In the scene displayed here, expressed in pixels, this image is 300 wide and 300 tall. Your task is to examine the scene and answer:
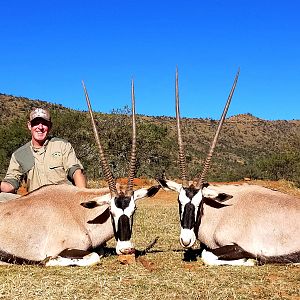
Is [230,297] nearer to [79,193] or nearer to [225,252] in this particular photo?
[225,252]

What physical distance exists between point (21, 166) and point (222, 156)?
4603cm

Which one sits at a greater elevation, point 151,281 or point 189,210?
point 189,210

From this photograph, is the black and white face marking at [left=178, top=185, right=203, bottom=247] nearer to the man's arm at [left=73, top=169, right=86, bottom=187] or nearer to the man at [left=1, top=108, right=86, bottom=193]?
the man's arm at [left=73, top=169, right=86, bottom=187]

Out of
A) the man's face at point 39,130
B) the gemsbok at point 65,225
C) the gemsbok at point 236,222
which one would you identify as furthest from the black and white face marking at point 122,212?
the man's face at point 39,130

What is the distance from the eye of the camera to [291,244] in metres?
5.71

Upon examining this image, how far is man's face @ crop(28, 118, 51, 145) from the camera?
7.07 m

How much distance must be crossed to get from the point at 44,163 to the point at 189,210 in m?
2.35

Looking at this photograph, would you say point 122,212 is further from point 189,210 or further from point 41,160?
point 41,160

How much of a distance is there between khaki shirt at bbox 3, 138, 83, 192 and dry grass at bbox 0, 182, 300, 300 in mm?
1631

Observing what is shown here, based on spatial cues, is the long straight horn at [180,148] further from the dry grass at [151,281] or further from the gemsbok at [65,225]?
the dry grass at [151,281]

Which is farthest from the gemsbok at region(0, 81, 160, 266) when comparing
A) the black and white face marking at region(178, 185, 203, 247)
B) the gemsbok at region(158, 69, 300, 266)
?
the gemsbok at region(158, 69, 300, 266)

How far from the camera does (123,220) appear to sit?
5.50 m

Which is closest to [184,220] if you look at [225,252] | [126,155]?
[225,252]

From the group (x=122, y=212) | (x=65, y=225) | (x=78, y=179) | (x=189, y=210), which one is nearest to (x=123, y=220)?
(x=122, y=212)
